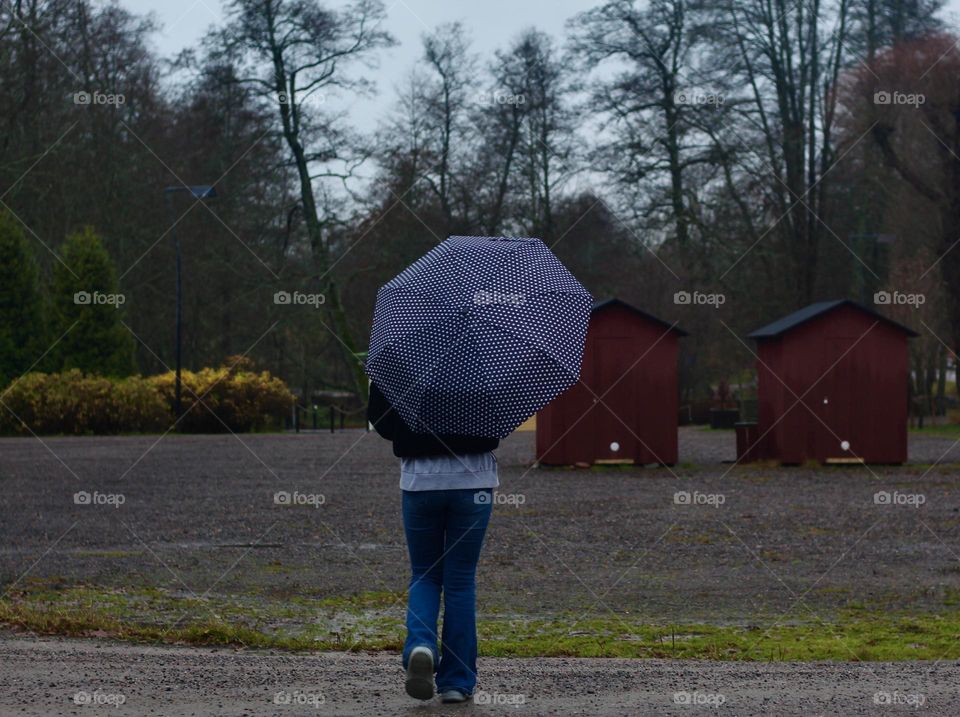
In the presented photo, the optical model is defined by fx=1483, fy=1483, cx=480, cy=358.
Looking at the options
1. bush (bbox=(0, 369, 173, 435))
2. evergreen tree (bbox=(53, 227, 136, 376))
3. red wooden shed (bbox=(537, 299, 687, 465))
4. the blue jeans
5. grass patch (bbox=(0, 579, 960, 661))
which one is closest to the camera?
the blue jeans

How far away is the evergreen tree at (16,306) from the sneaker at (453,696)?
3375cm

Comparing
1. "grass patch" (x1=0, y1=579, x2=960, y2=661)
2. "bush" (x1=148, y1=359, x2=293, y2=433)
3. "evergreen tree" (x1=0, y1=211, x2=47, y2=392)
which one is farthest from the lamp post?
"grass patch" (x1=0, y1=579, x2=960, y2=661)

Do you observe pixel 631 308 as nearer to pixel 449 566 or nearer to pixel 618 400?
pixel 618 400

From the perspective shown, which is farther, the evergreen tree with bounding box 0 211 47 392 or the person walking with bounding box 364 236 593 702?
the evergreen tree with bounding box 0 211 47 392

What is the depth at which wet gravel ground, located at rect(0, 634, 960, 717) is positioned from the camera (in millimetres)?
6098

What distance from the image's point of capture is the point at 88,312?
129 feet

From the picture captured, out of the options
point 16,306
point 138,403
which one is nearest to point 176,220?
point 16,306

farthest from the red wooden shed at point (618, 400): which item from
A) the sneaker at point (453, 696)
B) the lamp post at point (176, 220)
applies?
the sneaker at point (453, 696)

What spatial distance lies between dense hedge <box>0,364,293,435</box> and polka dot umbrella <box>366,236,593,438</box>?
104ft

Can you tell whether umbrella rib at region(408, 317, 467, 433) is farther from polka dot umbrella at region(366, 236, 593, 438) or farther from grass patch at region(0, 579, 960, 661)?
grass patch at region(0, 579, 960, 661)

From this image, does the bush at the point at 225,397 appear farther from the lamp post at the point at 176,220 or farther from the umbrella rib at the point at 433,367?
the umbrella rib at the point at 433,367

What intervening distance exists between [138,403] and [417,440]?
1308 inches

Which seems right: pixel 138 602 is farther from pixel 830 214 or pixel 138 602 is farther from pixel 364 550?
pixel 830 214

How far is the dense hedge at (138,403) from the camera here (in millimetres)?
36875
